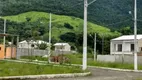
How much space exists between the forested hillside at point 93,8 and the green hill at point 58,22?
2.10 meters

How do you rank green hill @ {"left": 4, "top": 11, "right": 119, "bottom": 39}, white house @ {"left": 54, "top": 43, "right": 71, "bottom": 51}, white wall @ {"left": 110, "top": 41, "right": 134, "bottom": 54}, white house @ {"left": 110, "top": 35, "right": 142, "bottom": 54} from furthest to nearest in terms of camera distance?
green hill @ {"left": 4, "top": 11, "right": 119, "bottom": 39} < white house @ {"left": 54, "top": 43, "right": 71, "bottom": 51} < white wall @ {"left": 110, "top": 41, "right": 134, "bottom": 54} < white house @ {"left": 110, "top": 35, "right": 142, "bottom": 54}

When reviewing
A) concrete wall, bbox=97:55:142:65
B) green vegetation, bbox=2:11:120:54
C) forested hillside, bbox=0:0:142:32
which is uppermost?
forested hillside, bbox=0:0:142:32

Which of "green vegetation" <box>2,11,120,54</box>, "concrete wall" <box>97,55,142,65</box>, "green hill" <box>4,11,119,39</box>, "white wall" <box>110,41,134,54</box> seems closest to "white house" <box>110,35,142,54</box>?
"white wall" <box>110,41,134,54</box>

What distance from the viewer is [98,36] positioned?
10444 centimetres

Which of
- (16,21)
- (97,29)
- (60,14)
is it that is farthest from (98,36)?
(16,21)

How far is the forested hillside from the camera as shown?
90.9m

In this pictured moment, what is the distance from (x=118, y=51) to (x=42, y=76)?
49.7 m

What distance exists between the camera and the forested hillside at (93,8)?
3578 inches

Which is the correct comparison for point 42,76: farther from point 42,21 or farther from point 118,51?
point 42,21

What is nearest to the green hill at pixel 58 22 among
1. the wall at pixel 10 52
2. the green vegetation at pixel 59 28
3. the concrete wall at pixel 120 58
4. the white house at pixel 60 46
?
the green vegetation at pixel 59 28

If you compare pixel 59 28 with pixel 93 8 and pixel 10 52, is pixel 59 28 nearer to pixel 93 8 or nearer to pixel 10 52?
pixel 93 8

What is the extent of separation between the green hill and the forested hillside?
2.10m

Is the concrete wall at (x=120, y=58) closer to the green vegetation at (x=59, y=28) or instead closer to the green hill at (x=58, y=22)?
the green vegetation at (x=59, y=28)

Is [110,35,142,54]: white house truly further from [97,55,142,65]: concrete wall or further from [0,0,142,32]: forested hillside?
[0,0,142,32]: forested hillside
